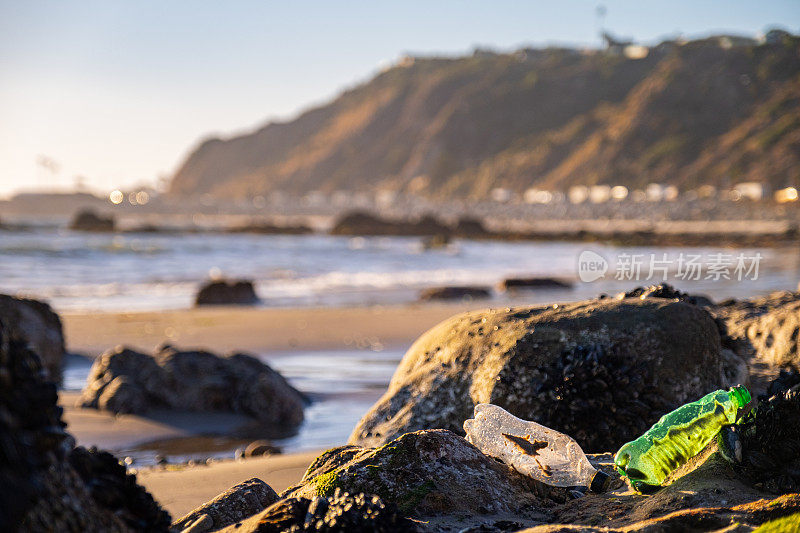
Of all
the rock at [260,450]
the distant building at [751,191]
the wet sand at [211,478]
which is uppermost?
the distant building at [751,191]

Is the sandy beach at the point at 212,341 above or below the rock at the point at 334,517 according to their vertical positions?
below

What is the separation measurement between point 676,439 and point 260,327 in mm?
9729

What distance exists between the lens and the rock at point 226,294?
15652 mm

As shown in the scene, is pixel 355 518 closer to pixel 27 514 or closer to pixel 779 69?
pixel 27 514

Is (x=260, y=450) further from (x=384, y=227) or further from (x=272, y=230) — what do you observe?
(x=272, y=230)

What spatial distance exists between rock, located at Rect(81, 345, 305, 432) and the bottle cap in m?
4.08

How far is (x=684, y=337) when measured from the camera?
13.9 ft

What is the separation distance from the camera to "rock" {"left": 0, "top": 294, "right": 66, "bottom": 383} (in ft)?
29.7

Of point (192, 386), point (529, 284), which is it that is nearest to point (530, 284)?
point (529, 284)

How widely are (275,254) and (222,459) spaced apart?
27.6 metres

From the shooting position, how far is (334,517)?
2229 millimetres

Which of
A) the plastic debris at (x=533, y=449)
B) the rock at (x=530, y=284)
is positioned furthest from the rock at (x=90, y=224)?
the plastic debris at (x=533, y=449)

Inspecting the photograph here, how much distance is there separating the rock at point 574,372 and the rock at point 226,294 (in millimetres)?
11630

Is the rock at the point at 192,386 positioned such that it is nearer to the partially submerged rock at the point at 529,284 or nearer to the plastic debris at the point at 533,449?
the plastic debris at the point at 533,449
